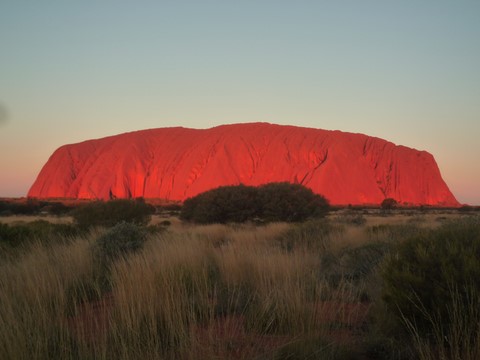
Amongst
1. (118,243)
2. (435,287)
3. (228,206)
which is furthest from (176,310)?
(228,206)

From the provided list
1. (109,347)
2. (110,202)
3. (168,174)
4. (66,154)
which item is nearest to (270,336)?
(109,347)

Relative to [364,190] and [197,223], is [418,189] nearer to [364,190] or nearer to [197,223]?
[364,190]

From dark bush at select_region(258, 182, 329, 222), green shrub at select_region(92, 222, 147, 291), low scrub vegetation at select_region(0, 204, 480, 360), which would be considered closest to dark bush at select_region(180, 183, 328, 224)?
dark bush at select_region(258, 182, 329, 222)

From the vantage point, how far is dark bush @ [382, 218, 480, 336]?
13.4 feet

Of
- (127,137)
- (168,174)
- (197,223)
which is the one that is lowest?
(197,223)

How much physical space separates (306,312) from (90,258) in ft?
17.2

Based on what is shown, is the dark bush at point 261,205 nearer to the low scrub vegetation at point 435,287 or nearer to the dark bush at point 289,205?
the dark bush at point 289,205

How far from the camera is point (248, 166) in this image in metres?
77.4

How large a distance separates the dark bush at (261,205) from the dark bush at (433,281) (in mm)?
22129

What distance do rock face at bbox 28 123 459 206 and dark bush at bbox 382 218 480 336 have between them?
216 ft

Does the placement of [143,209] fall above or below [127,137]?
below

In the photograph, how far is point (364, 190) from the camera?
Answer: 73375 mm

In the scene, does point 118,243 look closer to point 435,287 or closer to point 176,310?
point 176,310

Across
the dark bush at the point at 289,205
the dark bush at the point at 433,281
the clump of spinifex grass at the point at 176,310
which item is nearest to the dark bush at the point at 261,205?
the dark bush at the point at 289,205
